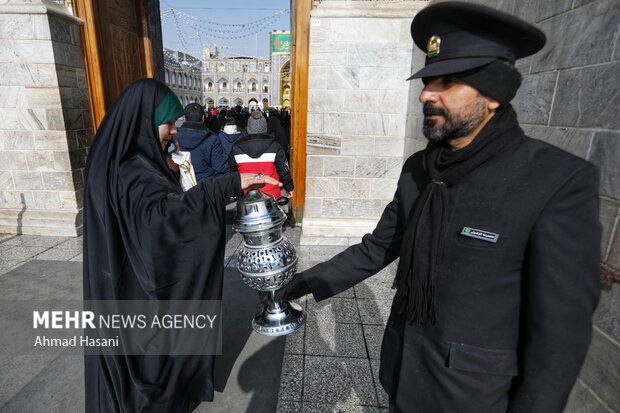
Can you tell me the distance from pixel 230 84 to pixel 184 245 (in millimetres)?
76657

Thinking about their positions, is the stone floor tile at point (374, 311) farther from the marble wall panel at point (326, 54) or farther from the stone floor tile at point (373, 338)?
the marble wall panel at point (326, 54)

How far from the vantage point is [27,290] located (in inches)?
152

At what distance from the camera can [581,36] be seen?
1.95 m

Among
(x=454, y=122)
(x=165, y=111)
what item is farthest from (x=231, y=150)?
(x=454, y=122)

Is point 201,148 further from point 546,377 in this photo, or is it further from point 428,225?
point 546,377

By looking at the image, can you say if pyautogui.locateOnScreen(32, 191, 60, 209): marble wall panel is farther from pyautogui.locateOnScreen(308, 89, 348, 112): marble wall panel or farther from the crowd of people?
pyautogui.locateOnScreen(308, 89, 348, 112): marble wall panel

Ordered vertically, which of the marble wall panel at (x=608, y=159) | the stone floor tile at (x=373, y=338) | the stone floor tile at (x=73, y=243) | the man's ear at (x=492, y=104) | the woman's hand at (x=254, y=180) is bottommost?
the stone floor tile at (x=73, y=243)

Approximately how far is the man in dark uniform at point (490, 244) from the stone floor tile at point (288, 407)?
4.07 ft

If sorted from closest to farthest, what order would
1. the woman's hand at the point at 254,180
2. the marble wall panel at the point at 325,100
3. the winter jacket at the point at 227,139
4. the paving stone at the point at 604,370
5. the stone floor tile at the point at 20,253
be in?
the paving stone at the point at 604,370 < the woman's hand at the point at 254,180 < the stone floor tile at the point at 20,253 < the marble wall panel at the point at 325,100 < the winter jacket at the point at 227,139

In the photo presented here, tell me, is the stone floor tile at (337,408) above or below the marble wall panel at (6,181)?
below

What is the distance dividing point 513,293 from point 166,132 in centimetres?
201

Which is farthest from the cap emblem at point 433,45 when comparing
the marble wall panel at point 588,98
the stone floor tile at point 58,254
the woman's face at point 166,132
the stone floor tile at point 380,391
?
the stone floor tile at point 58,254

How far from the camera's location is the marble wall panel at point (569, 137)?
190 centimetres

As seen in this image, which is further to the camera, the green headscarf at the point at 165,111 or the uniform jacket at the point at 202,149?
the uniform jacket at the point at 202,149
